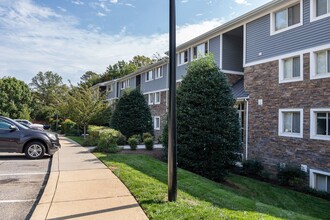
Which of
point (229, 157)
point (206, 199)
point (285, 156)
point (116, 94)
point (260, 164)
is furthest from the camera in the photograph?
point (116, 94)

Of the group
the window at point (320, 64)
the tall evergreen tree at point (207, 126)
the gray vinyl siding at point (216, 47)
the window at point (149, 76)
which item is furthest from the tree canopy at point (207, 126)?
the window at point (149, 76)

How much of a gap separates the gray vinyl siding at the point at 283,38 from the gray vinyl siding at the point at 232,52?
2597 mm

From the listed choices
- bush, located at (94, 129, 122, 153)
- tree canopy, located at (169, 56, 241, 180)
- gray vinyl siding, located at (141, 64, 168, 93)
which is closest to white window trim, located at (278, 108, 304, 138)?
tree canopy, located at (169, 56, 241, 180)

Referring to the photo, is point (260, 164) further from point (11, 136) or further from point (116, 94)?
point (116, 94)

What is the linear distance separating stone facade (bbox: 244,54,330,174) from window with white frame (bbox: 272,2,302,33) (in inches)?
67.7

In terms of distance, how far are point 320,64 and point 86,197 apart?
10.6m

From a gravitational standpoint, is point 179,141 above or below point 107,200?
above

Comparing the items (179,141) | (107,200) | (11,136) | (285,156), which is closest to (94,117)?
(11,136)

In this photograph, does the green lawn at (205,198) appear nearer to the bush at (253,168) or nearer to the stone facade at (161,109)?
the bush at (253,168)

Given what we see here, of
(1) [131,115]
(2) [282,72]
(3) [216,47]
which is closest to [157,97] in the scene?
(1) [131,115]

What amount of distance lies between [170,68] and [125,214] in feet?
9.43

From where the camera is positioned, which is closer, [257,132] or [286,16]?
[286,16]

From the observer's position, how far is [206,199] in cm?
607

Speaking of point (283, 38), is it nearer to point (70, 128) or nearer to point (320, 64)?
point (320, 64)
